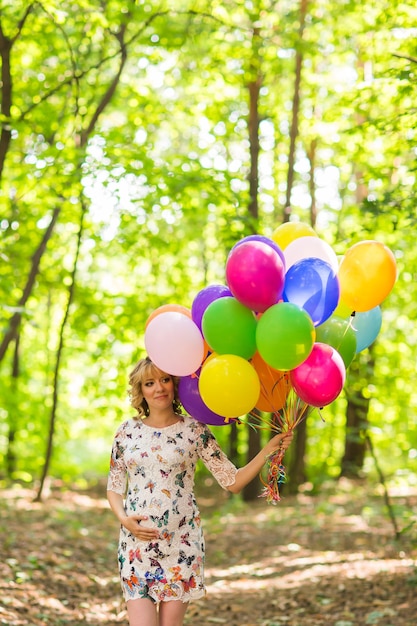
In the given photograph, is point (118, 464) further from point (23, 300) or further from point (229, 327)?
point (23, 300)

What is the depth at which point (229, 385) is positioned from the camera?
3.11 metres

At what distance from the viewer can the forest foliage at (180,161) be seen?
6.76 m

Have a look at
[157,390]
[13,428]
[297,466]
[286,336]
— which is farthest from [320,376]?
[297,466]

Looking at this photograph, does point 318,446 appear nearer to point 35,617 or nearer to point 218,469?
point 35,617

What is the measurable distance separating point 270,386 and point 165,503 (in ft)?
2.30

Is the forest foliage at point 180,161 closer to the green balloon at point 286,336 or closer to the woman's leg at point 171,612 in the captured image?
the green balloon at point 286,336

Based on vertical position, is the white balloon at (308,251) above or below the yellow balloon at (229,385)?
above

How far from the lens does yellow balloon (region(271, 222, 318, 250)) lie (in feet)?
12.2

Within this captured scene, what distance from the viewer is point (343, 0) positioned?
10070mm

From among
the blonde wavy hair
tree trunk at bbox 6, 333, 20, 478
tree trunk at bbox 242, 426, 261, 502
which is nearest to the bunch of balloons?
the blonde wavy hair

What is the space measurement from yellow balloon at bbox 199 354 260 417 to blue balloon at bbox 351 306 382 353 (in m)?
0.60

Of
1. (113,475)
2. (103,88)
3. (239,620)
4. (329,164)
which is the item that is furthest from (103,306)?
(113,475)

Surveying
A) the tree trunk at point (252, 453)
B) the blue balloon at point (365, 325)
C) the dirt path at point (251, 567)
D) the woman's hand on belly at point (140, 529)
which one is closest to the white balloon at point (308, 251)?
the blue balloon at point (365, 325)

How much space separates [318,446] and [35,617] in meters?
9.67
